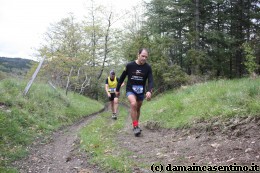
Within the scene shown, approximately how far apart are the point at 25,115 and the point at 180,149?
643cm

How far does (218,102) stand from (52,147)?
5.10m

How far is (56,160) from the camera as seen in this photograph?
6121 millimetres

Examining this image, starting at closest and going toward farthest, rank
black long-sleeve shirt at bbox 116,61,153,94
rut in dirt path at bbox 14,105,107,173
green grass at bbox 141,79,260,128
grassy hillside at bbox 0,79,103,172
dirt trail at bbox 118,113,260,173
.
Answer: dirt trail at bbox 118,113,260,173 < rut in dirt path at bbox 14,105,107,173 < green grass at bbox 141,79,260,128 < grassy hillside at bbox 0,79,103,172 < black long-sleeve shirt at bbox 116,61,153,94

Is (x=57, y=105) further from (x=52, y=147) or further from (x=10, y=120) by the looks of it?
(x=52, y=147)

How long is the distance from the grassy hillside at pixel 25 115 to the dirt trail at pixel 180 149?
0.49 metres

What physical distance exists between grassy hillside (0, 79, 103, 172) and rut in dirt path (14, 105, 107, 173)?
337 millimetres

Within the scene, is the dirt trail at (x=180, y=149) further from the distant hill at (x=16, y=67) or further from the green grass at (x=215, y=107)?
the distant hill at (x=16, y=67)

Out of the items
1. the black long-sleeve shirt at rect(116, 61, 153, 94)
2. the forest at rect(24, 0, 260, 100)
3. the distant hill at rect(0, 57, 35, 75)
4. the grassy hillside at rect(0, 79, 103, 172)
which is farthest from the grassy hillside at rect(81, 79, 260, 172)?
the distant hill at rect(0, 57, 35, 75)

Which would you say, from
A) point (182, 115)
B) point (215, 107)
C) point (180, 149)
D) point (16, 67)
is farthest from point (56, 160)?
point (16, 67)

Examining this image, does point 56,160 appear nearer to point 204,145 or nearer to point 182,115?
point 204,145

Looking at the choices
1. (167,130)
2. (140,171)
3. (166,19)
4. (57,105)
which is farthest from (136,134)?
(166,19)

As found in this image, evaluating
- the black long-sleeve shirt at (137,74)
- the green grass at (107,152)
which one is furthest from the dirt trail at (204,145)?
the black long-sleeve shirt at (137,74)

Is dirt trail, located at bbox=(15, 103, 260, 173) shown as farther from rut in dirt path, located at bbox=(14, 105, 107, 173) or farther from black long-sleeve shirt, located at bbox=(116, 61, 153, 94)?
black long-sleeve shirt, located at bbox=(116, 61, 153, 94)

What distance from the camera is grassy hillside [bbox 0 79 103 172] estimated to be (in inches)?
270
